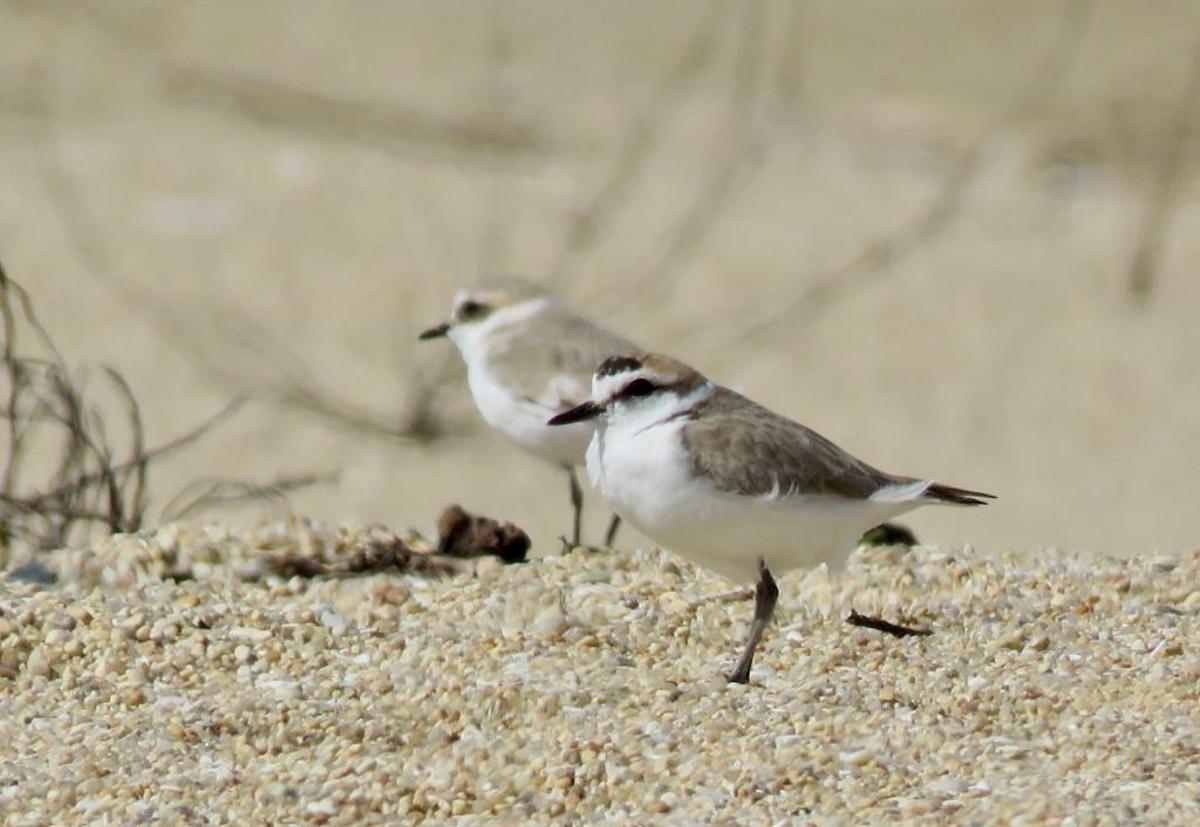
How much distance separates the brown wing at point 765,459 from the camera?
455 cm

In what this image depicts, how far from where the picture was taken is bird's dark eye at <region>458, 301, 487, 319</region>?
7.12 meters

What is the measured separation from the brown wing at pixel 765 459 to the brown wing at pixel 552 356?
4.94 feet

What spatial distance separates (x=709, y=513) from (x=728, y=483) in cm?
7

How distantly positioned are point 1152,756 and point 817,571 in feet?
5.07

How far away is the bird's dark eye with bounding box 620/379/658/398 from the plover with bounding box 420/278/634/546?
118 centimetres

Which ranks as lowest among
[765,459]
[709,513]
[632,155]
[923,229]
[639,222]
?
[709,513]

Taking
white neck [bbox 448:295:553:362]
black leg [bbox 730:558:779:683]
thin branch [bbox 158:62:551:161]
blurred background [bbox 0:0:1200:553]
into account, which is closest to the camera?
black leg [bbox 730:558:779:683]

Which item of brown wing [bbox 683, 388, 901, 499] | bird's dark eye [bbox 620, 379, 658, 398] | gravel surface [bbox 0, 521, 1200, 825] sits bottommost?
gravel surface [bbox 0, 521, 1200, 825]

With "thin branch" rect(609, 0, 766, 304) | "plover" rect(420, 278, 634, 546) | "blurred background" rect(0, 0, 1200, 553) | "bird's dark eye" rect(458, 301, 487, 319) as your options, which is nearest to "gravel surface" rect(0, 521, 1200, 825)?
"plover" rect(420, 278, 634, 546)

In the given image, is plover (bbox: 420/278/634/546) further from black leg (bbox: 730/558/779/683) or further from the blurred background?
the blurred background

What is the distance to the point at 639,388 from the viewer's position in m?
4.75

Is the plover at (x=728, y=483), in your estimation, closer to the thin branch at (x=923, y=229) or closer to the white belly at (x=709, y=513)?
the white belly at (x=709, y=513)

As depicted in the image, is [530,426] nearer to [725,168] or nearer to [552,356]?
[552,356]

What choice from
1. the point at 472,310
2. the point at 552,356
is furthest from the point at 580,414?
the point at 472,310
